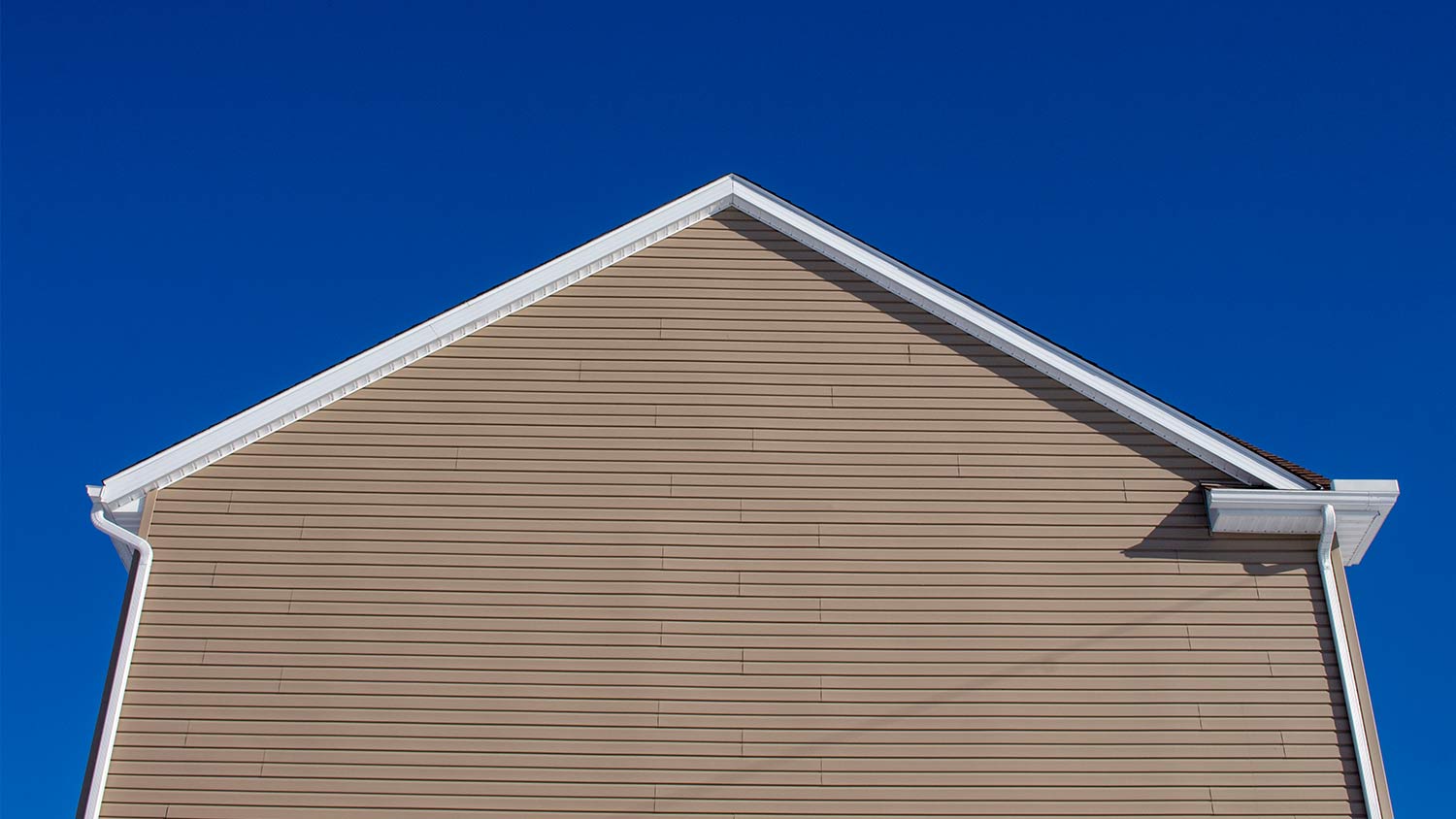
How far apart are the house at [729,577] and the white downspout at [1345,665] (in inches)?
1.1

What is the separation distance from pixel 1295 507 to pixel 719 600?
195 inches

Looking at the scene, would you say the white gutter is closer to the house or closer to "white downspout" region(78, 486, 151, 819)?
the house

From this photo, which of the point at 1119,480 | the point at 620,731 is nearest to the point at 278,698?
the point at 620,731

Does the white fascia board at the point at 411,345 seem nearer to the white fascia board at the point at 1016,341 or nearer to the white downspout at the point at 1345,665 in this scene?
the white fascia board at the point at 1016,341

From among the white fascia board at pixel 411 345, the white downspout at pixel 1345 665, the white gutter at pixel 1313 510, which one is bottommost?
the white downspout at pixel 1345 665

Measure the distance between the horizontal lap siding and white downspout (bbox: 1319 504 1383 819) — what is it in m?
0.10

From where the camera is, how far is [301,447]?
11.5m

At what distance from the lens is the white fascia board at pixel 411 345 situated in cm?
1132

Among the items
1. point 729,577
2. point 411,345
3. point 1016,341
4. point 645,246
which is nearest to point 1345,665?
point 1016,341

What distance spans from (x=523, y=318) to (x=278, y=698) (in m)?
3.95

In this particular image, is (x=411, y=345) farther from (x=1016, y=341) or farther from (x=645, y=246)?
(x=1016, y=341)

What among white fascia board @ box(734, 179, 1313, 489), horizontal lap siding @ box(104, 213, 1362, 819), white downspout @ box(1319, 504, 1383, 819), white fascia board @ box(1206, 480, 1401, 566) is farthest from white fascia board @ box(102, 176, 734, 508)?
white downspout @ box(1319, 504, 1383, 819)

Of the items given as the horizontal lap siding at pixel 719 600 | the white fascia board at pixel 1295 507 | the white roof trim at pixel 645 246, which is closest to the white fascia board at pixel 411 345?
the white roof trim at pixel 645 246

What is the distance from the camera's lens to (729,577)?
432 inches
